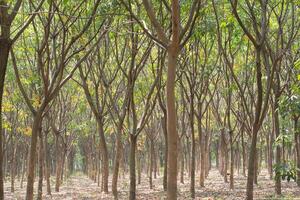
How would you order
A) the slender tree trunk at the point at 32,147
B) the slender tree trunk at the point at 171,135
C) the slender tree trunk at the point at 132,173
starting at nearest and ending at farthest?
1. the slender tree trunk at the point at 171,135
2. the slender tree trunk at the point at 32,147
3. the slender tree trunk at the point at 132,173

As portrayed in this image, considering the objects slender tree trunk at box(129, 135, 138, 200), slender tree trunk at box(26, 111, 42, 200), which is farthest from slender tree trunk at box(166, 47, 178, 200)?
slender tree trunk at box(129, 135, 138, 200)

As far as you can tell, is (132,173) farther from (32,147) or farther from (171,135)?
(171,135)

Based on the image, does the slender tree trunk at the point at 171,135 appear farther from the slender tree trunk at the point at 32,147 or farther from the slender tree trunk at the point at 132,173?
the slender tree trunk at the point at 132,173

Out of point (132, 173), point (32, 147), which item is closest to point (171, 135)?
point (32, 147)

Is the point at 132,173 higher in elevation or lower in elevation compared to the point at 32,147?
lower

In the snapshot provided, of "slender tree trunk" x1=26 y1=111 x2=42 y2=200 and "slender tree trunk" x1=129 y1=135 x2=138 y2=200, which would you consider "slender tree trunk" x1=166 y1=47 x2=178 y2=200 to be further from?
"slender tree trunk" x1=129 y1=135 x2=138 y2=200

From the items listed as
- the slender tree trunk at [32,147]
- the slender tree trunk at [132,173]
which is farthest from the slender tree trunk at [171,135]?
the slender tree trunk at [132,173]

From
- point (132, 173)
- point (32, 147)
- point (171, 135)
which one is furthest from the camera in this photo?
point (132, 173)

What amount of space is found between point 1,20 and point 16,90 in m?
14.2

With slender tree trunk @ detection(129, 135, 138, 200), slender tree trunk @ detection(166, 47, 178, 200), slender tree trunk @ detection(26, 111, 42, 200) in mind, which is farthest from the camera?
slender tree trunk @ detection(129, 135, 138, 200)

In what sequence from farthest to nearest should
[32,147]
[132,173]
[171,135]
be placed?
[132,173], [32,147], [171,135]

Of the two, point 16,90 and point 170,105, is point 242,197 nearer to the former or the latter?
point 170,105

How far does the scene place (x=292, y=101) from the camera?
7.51 metres

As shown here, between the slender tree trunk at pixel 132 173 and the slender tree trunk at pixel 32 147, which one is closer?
the slender tree trunk at pixel 32 147
